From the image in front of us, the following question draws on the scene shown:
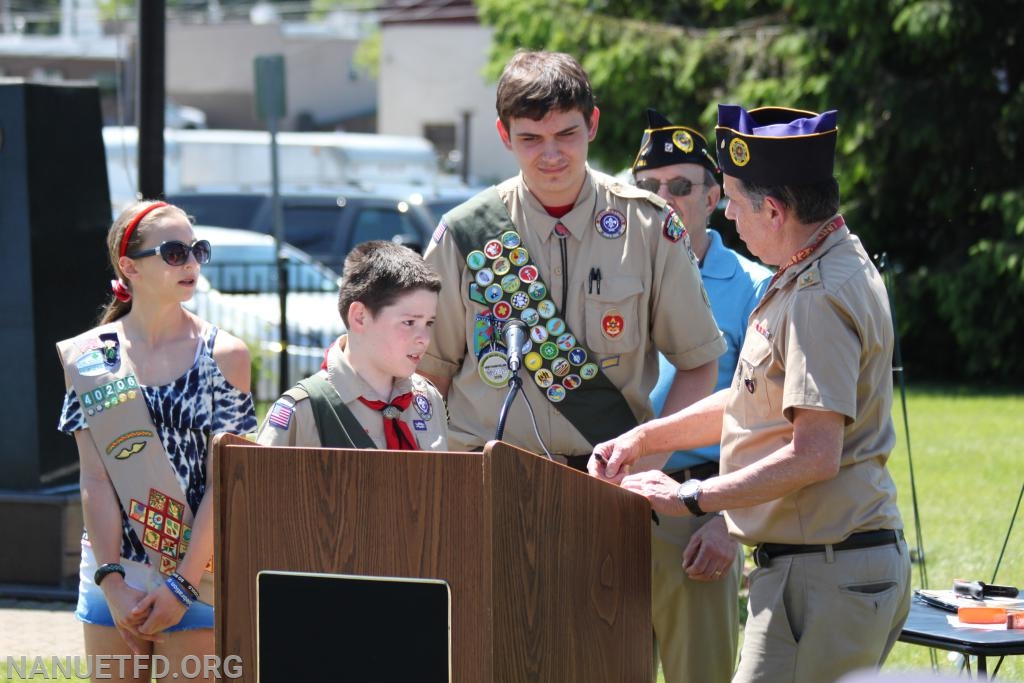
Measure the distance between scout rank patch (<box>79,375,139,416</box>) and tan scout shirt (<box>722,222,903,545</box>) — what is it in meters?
1.69

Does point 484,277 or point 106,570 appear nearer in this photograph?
point 106,570

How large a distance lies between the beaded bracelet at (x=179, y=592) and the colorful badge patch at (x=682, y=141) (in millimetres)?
2379

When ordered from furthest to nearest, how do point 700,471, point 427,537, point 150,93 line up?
1. point 150,93
2. point 700,471
3. point 427,537

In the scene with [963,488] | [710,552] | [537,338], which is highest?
[537,338]

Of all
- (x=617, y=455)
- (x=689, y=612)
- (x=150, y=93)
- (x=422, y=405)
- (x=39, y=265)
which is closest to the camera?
(x=422, y=405)

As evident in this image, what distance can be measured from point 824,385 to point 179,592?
1.86m

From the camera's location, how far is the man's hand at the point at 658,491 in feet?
11.1

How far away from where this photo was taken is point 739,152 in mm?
3266

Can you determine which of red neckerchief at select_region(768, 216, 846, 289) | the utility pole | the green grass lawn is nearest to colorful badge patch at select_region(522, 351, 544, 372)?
red neckerchief at select_region(768, 216, 846, 289)

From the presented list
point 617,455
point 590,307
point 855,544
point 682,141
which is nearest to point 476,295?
point 590,307

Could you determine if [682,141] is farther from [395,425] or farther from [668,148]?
[395,425]

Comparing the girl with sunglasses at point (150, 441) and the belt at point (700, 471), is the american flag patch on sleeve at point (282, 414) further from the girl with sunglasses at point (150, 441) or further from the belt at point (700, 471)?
the belt at point (700, 471)

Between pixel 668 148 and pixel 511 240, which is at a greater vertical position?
pixel 668 148

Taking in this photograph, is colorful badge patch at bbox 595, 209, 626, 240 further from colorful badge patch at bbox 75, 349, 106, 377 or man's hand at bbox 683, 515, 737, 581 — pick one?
colorful badge patch at bbox 75, 349, 106, 377
